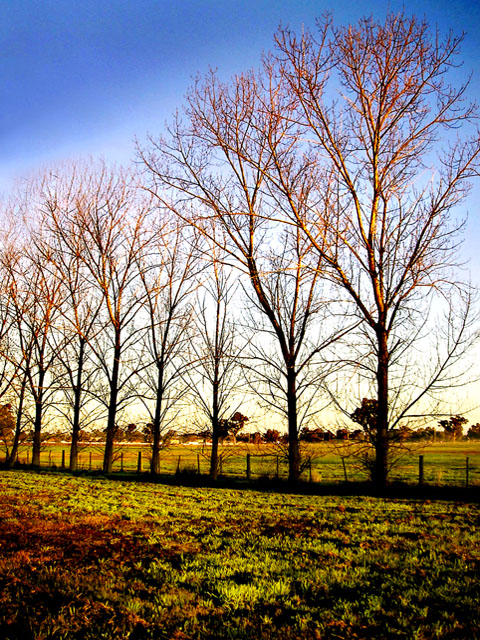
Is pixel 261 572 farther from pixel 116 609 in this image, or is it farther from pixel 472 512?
pixel 472 512

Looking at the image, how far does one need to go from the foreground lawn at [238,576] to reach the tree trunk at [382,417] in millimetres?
4718

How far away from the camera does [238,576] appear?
18.0 feet

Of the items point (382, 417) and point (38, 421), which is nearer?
point (382, 417)

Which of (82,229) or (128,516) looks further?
(82,229)

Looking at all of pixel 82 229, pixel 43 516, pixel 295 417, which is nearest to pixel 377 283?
pixel 295 417

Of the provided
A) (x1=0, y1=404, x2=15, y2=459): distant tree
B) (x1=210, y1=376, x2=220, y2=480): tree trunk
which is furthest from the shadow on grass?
(x1=0, y1=404, x2=15, y2=459): distant tree

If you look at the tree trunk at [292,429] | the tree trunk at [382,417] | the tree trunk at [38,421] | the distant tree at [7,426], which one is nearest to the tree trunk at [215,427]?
the tree trunk at [292,429]

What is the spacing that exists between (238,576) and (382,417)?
33.9ft

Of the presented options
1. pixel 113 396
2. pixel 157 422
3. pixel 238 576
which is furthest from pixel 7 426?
pixel 238 576

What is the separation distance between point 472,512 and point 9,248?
91.6ft

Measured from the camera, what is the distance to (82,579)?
541 centimetres

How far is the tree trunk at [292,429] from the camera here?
60.3ft

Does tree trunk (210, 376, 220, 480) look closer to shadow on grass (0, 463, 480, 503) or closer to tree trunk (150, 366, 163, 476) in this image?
shadow on grass (0, 463, 480, 503)

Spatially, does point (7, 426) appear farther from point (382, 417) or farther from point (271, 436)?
point (382, 417)
